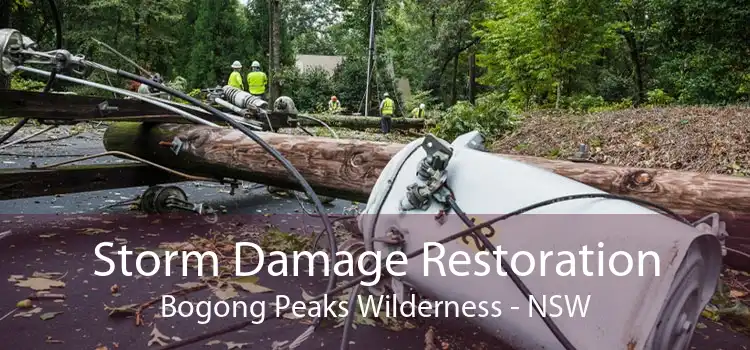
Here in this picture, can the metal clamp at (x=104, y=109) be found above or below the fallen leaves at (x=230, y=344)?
above

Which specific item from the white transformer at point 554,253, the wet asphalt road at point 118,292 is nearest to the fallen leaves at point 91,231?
the wet asphalt road at point 118,292

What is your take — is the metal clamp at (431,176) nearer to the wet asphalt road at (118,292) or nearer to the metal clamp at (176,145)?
the wet asphalt road at (118,292)

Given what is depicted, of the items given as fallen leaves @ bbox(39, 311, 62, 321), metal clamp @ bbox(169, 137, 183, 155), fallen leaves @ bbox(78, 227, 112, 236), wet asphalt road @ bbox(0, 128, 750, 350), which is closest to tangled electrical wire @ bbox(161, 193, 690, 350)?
wet asphalt road @ bbox(0, 128, 750, 350)

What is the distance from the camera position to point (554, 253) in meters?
1.54

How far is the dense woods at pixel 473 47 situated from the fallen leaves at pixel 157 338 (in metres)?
8.26

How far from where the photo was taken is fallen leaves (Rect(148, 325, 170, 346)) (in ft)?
6.93

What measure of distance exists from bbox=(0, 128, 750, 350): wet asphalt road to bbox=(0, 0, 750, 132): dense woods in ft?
22.4

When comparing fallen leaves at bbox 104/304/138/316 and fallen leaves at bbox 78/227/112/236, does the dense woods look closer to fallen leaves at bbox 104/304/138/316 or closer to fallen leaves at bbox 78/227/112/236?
fallen leaves at bbox 78/227/112/236

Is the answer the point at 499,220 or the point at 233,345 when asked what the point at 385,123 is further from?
the point at 499,220

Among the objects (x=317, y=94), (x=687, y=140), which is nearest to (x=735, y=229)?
(x=687, y=140)

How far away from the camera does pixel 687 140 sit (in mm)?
7535

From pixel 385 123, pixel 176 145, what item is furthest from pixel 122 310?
pixel 385 123

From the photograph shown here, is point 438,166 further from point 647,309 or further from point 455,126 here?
point 455,126

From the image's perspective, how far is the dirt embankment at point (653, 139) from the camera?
22.6 ft
